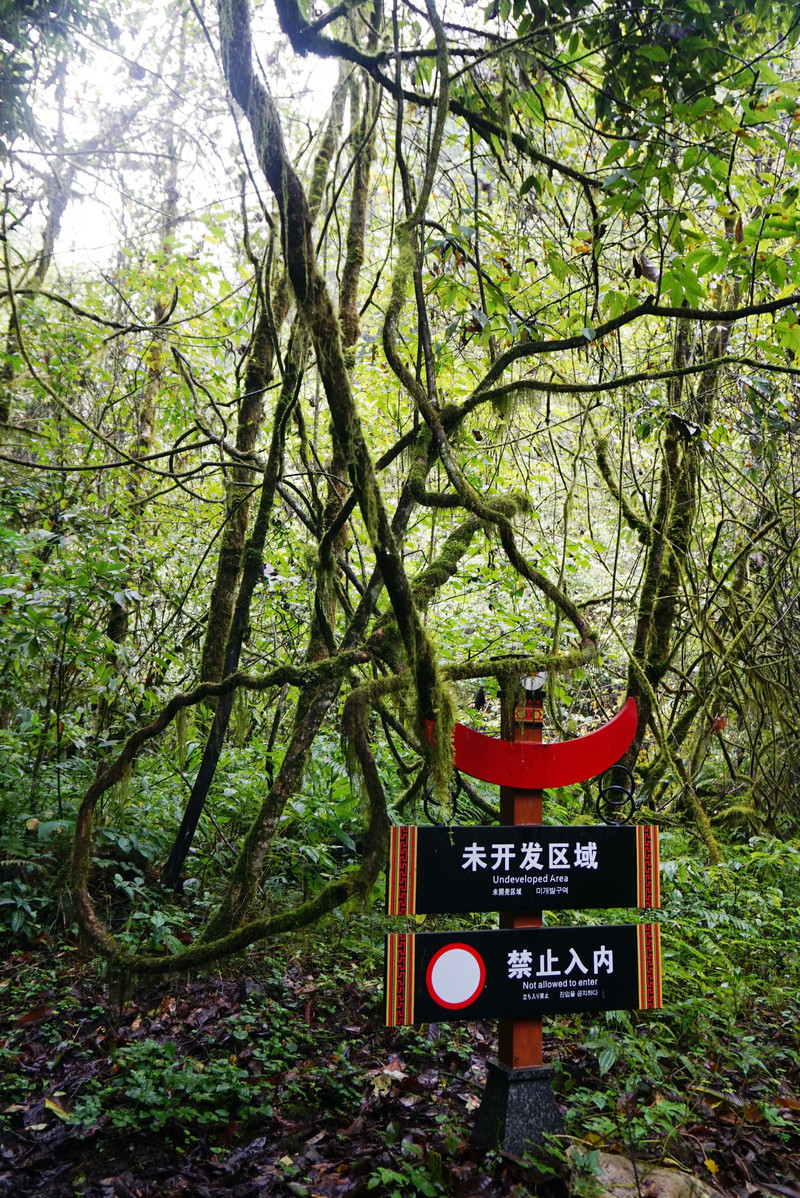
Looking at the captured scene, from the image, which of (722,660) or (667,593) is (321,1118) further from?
(667,593)

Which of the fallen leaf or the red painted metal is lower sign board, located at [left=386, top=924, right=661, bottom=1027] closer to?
the red painted metal

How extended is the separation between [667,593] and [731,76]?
13.1 feet

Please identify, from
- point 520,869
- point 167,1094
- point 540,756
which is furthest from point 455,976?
point 167,1094

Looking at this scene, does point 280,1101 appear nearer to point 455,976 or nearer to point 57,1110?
point 57,1110

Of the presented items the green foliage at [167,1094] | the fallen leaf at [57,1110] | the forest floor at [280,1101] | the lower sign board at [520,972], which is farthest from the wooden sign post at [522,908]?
the fallen leaf at [57,1110]

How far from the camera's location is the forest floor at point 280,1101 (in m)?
2.74

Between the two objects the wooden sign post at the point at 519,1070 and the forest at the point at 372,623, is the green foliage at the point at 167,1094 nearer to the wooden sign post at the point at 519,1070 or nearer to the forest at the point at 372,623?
the forest at the point at 372,623

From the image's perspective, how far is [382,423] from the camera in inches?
277

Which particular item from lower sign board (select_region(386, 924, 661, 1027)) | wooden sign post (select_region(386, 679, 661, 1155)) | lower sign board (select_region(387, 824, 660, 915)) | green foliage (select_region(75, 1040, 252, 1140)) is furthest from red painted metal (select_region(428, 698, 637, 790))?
green foliage (select_region(75, 1040, 252, 1140))

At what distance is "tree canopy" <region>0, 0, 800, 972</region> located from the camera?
3.03 metres

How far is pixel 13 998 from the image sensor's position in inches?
149

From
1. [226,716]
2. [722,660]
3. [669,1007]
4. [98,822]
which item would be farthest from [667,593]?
[98,822]

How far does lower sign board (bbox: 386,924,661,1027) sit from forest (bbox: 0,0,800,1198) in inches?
16.0

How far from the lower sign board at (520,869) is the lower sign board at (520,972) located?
104 mm
